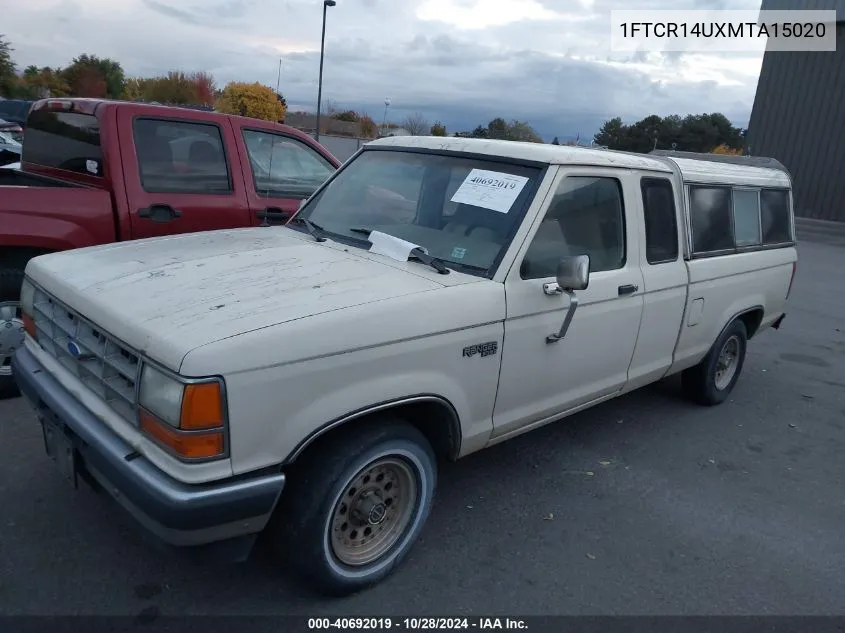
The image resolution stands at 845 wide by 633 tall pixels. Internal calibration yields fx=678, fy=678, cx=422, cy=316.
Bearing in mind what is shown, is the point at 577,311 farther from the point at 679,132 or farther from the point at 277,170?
the point at 679,132

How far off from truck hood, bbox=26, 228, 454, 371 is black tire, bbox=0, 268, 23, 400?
1.10m

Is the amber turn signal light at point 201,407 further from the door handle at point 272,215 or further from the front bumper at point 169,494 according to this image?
the door handle at point 272,215

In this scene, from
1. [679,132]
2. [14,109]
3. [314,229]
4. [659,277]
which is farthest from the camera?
[679,132]

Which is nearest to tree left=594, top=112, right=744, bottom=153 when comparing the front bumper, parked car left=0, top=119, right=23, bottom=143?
parked car left=0, top=119, right=23, bottom=143

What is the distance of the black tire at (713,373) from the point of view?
5.18 metres

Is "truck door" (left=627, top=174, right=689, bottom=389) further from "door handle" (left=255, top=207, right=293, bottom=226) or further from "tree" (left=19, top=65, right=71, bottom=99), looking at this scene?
"tree" (left=19, top=65, right=71, bottom=99)

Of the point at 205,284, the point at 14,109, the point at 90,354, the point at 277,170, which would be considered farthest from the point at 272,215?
the point at 14,109

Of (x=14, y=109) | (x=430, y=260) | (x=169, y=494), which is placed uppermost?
(x=14, y=109)

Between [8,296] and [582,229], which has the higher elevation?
[582,229]

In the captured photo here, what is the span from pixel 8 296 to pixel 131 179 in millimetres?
1095

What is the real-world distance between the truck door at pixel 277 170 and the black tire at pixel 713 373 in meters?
3.36

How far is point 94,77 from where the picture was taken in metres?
55.3

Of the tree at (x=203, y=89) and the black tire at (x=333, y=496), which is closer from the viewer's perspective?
the black tire at (x=333, y=496)

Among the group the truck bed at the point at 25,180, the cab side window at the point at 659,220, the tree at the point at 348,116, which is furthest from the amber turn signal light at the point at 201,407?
the tree at the point at 348,116
